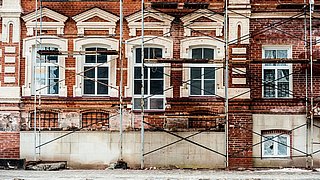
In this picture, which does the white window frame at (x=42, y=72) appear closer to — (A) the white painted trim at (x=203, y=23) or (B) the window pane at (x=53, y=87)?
(B) the window pane at (x=53, y=87)

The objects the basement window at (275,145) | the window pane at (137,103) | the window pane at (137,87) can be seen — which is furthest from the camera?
the window pane at (137,87)

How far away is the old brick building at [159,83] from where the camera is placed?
59.3 ft

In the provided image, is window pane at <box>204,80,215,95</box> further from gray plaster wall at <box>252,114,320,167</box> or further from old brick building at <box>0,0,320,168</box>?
gray plaster wall at <box>252,114,320,167</box>

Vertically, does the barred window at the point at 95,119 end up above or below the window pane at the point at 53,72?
below

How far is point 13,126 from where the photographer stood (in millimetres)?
18391

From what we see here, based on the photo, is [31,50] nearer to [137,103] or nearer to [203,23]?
[137,103]

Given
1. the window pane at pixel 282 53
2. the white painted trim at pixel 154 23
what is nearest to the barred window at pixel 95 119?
the white painted trim at pixel 154 23

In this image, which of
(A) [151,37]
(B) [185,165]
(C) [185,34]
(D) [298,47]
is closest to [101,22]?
(A) [151,37]

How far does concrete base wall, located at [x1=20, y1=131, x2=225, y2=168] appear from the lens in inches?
710

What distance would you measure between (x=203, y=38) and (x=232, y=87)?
2.10 m

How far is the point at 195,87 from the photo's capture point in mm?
18609

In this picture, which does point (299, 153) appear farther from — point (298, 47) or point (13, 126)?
point (13, 126)

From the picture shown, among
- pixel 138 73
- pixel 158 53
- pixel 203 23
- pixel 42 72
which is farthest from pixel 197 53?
pixel 42 72

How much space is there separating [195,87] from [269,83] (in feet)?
8.93
